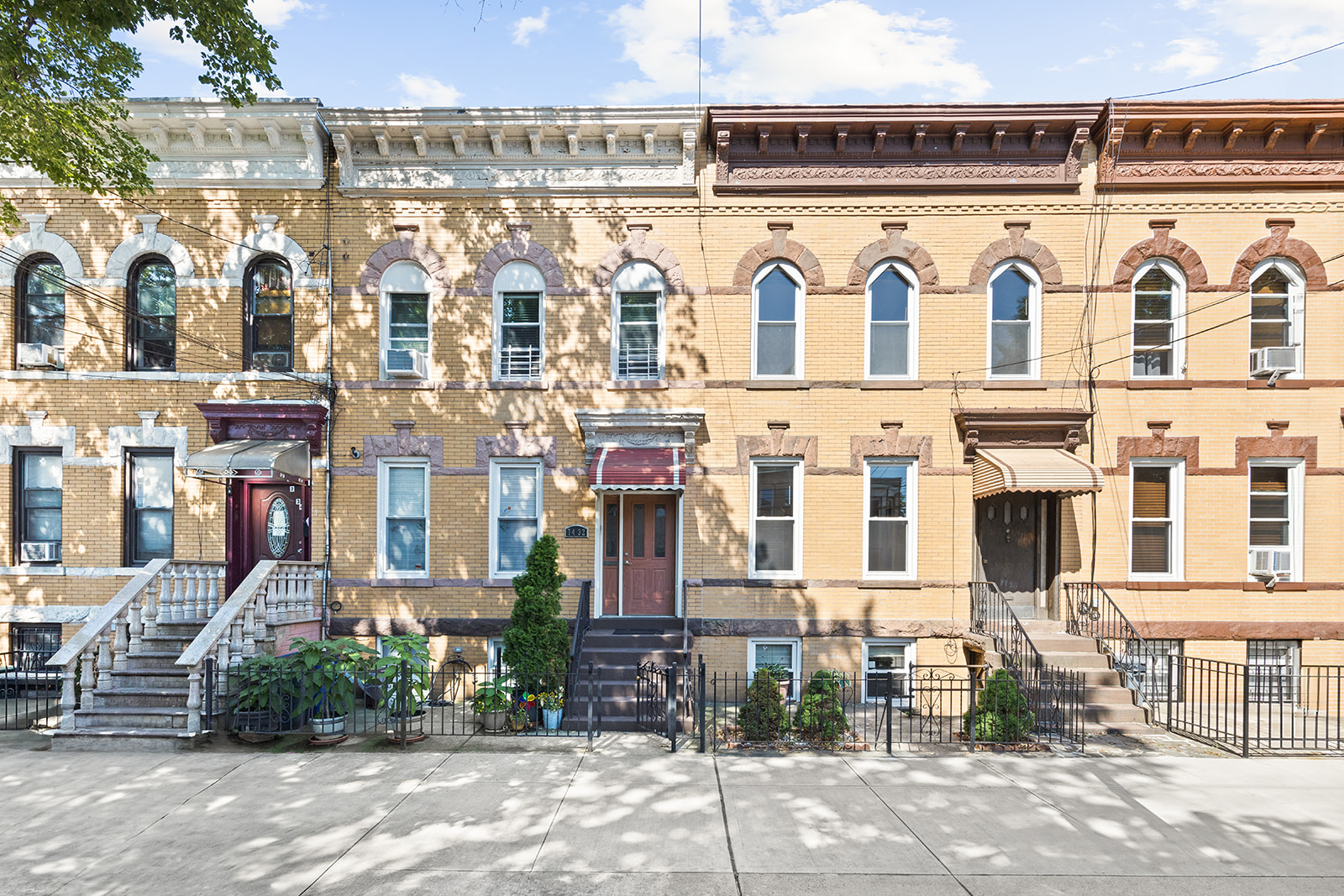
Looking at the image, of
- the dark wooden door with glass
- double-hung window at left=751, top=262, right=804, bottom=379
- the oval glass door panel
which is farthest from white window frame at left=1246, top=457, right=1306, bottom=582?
the oval glass door panel

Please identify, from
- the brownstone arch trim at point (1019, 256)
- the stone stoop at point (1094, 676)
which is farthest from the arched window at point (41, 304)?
the stone stoop at point (1094, 676)

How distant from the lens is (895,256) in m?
12.3

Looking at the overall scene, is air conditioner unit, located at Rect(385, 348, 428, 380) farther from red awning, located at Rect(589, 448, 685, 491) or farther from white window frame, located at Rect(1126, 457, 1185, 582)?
white window frame, located at Rect(1126, 457, 1185, 582)

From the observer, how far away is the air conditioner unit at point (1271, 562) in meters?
11.9

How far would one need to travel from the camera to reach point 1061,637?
442 inches

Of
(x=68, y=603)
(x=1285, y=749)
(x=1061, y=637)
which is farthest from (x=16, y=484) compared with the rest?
(x=1285, y=749)

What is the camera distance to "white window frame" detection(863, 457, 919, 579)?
12156mm

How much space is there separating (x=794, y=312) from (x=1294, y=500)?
9.25m

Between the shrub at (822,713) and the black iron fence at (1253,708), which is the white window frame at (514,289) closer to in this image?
the shrub at (822,713)

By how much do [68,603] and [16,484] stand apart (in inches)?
94.0

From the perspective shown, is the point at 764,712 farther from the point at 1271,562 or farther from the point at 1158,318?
the point at 1158,318

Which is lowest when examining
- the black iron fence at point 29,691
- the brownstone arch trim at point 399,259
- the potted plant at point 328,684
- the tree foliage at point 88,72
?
the black iron fence at point 29,691

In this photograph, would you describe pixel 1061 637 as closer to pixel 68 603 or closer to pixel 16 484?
pixel 68 603

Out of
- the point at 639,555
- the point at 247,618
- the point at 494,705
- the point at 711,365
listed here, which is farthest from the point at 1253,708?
the point at 247,618
